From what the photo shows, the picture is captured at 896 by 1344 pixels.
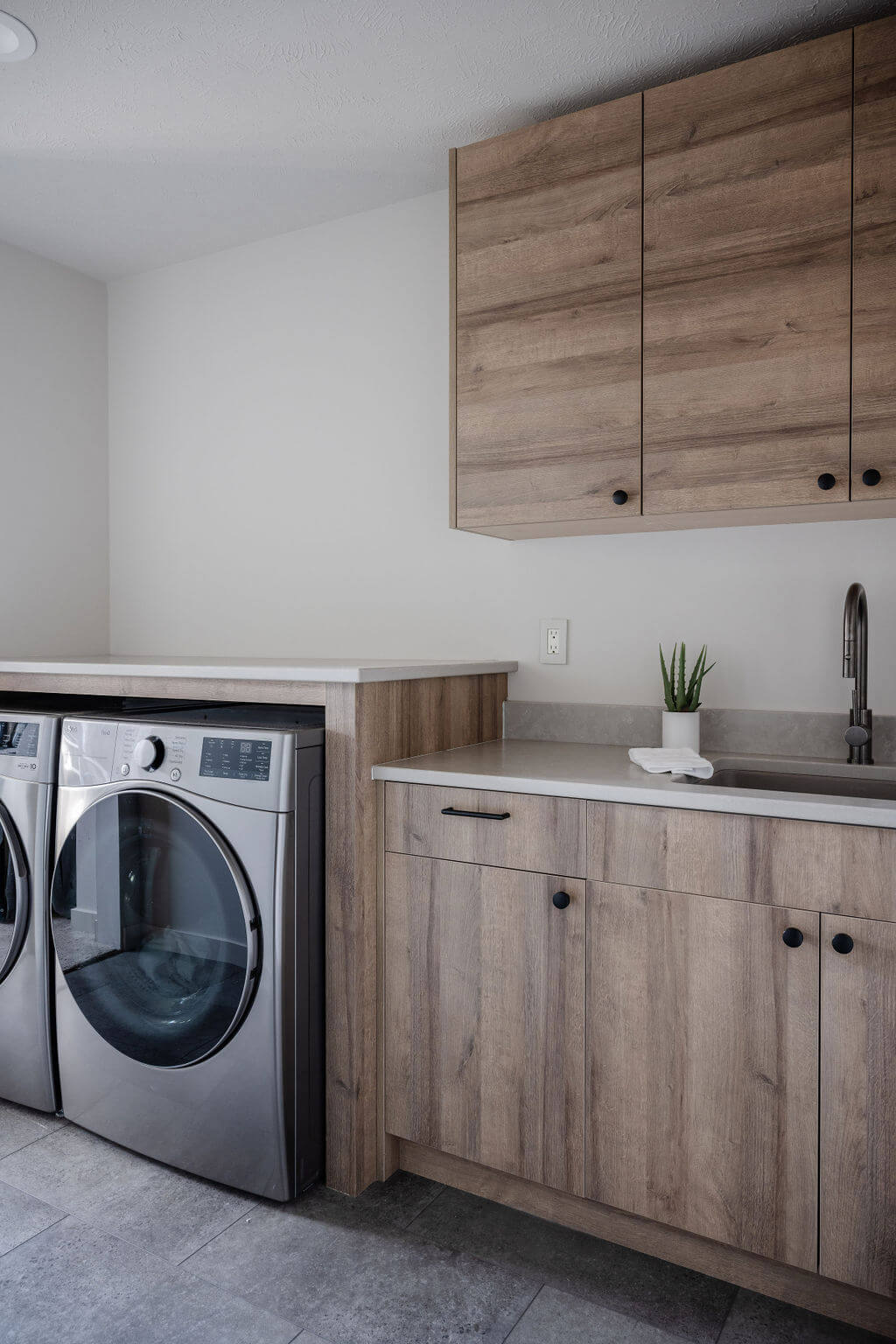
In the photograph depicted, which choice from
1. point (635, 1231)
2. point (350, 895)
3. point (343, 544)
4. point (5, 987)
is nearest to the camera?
point (635, 1231)

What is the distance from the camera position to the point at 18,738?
1.94 metres

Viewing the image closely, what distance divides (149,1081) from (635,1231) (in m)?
1.00

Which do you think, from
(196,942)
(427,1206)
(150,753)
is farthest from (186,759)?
(427,1206)

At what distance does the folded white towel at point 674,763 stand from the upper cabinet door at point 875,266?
569mm

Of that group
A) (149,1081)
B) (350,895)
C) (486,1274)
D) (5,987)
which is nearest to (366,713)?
(350,895)

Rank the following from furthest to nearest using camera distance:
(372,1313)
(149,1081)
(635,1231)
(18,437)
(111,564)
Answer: (111,564)
(18,437)
(149,1081)
(635,1231)
(372,1313)

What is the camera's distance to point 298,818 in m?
1.62

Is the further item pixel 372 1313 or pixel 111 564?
pixel 111 564

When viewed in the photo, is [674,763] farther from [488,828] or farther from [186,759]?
[186,759]

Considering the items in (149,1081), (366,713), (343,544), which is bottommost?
(149,1081)

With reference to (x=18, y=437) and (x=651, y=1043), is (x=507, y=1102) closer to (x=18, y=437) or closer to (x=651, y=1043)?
(x=651, y=1043)

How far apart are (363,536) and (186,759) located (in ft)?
3.29

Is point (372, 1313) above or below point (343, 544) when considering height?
below

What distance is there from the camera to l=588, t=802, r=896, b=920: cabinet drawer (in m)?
1.27
